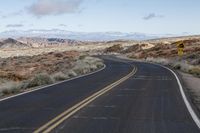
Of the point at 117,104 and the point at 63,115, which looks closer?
the point at 63,115

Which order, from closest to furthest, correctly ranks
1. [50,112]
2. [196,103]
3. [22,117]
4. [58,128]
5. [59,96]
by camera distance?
[58,128]
[22,117]
[50,112]
[196,103]
[59,96]

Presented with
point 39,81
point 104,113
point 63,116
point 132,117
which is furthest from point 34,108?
point 39,81

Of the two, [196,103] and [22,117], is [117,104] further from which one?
[22,117]

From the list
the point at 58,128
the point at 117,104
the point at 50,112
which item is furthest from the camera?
the point at 117,104

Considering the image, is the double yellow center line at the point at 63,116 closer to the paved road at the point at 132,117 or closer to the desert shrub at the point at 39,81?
the paved road at the point at 132,117

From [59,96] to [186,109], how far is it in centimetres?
585

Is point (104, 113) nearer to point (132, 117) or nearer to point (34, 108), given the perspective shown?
point (132, 117)

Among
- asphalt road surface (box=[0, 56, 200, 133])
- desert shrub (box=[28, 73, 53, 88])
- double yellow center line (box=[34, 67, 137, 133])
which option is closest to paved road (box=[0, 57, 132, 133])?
asphalt road surface (box=[0, 56, 200, 133])

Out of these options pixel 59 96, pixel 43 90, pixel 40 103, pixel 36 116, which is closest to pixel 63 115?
pixel 36 116

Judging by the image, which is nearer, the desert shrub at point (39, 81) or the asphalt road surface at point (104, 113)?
the asphalt road surface at point (104, 113)

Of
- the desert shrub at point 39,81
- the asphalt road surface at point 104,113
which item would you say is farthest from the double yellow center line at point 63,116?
the desert shrub at point 39,81

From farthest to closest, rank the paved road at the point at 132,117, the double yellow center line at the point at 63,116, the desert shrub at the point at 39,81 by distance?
the desert shrub at the point at 39,81, the paved road at the point at 132,117, the double yellow center line at the point at 63,116

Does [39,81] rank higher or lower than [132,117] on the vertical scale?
lower

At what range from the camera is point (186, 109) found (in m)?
14.4
